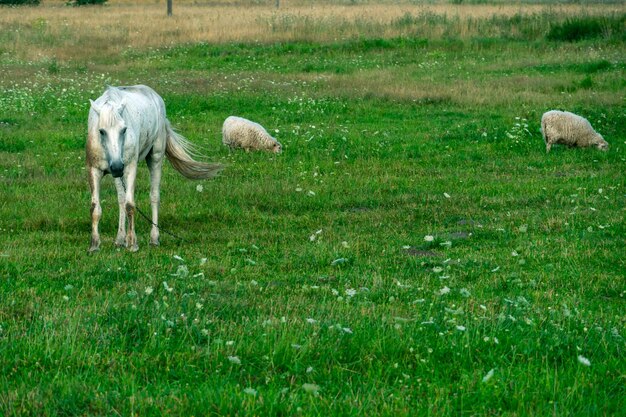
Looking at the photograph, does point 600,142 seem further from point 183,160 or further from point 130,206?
point 130,206

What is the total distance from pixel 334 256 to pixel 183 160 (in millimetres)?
4122

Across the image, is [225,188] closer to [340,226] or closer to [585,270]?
[340,226]

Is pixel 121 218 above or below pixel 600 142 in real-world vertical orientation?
above

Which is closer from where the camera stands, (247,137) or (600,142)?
(247,137)

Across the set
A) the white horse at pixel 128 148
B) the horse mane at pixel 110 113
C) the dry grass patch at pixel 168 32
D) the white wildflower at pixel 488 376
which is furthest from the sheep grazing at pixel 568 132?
the dry grass patch at pixel 168 32

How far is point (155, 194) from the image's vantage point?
13359 mm

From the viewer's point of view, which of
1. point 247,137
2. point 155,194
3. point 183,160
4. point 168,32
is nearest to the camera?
point 155,194

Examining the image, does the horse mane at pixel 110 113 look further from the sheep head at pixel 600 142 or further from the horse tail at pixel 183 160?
the sheep head at pixel 600 142

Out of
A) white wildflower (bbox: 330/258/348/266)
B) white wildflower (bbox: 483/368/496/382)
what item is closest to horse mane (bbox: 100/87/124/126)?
white wildflower (bbox: 330/258/348/266)

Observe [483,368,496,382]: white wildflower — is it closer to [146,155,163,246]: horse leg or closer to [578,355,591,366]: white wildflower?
[578,355,591,366]: white wildflower

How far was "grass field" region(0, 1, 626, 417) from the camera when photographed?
625 centimetres

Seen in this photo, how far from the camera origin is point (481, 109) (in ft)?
81.7

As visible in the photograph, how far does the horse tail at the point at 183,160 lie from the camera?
46.5 ft

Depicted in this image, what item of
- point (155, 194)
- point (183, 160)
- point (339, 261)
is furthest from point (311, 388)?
point (183, 160)
